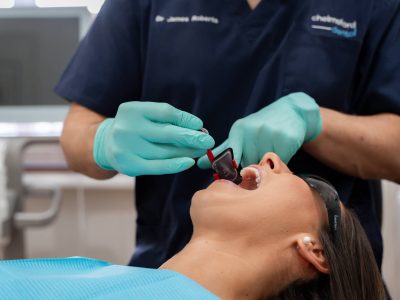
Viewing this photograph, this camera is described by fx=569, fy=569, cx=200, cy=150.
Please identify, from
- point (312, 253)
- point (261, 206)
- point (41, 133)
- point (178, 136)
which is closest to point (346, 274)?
point (312, 253)

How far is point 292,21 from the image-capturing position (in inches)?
52.3

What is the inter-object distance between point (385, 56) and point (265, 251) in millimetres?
549

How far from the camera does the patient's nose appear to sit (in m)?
1.19

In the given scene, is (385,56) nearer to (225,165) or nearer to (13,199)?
(225,165)

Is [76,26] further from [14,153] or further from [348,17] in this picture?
[348,17]

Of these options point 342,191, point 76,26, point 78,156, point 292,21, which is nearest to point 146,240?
point 78,156

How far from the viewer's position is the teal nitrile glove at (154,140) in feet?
3.66

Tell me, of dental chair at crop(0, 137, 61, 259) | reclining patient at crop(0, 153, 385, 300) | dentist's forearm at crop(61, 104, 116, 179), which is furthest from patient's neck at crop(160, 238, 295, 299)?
dental chair at crop(0, 137, 61, 259)

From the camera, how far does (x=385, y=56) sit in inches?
51.9

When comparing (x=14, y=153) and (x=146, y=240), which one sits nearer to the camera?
(x=146, y=240)

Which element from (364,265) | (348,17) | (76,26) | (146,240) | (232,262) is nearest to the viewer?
(232,262)

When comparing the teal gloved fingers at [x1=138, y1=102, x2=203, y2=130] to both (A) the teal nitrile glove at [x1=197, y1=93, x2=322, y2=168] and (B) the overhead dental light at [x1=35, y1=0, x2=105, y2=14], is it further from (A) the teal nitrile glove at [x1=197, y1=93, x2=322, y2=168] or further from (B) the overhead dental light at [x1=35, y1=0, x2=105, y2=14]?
(B) the overhead dental light at [x1=35, y1=0, x2=105, y2=14]

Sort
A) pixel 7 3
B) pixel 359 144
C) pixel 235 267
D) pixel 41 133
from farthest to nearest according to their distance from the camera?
pixel 7 3 → pixel 41 133 → pixel 359 144 → pixel 235 267

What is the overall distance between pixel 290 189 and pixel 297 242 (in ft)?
0.35
